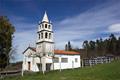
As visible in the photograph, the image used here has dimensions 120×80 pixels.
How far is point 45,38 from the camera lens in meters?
50.4

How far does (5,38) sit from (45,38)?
44.6ft

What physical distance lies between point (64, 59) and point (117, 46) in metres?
66.4

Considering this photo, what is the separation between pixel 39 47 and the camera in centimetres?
5162

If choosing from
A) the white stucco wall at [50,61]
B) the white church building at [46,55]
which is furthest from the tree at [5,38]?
the white stucco wall at [50,61]

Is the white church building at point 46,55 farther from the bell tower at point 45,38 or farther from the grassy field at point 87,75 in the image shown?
the grassy field at point 87,75

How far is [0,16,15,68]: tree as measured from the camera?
3824 cm

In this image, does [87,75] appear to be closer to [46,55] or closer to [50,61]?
[46,55]

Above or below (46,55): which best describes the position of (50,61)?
below

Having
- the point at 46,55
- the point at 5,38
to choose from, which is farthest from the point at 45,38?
the point at 5,38

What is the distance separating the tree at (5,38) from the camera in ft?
125

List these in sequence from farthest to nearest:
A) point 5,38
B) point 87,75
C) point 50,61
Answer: point 50,61, point 5,38, point 87,75

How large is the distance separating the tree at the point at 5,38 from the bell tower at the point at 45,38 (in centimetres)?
1150

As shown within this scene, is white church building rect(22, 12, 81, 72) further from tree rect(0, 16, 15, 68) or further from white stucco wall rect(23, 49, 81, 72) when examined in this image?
tree rect(0, 16, 15, 68)

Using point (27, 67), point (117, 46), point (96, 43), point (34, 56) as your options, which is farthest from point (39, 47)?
point (96, 43)
